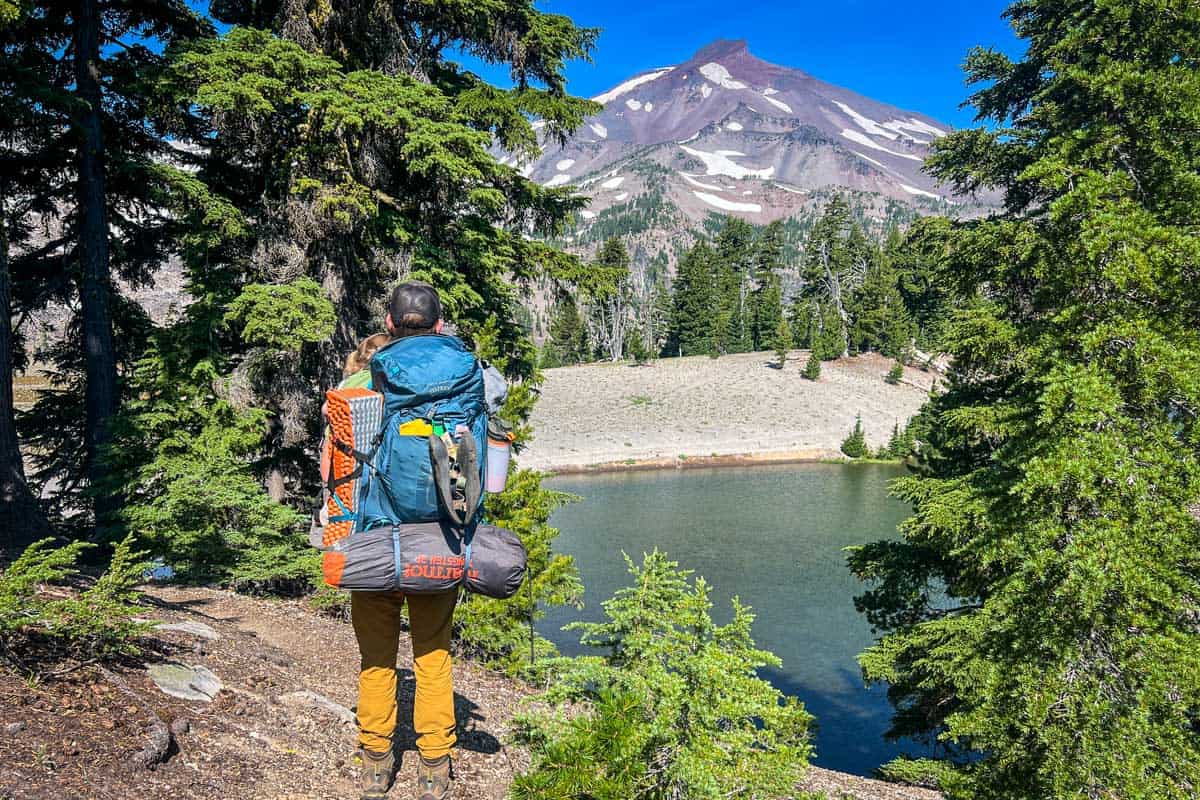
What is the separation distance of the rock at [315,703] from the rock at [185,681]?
1.30 feet

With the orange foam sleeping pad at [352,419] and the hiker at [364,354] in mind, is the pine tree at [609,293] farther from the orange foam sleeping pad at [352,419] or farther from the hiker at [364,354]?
the orange foam sleeping pad at [352,419]

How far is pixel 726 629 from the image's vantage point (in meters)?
3.23

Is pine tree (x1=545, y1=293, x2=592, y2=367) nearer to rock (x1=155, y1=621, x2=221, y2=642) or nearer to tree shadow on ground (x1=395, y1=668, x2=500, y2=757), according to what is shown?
tree shadow on ground (x1=395, y1=668, x2=500, y2=757)

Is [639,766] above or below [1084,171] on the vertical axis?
below

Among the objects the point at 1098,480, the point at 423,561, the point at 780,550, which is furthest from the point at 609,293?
the point at 780,550

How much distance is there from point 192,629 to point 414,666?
2579mm

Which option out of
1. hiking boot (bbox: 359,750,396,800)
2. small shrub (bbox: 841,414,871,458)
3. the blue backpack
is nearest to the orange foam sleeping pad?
the blue backpack

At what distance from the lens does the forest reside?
5.73 m

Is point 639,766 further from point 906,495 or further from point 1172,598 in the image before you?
point 906,495

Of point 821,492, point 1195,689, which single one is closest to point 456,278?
point 1195,689

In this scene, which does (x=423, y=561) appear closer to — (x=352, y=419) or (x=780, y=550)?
(x=352, y=419)

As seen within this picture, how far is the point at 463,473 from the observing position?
2.96 metres

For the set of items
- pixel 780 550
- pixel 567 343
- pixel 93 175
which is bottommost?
pixel 780 550

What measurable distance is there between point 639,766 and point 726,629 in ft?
3.43
